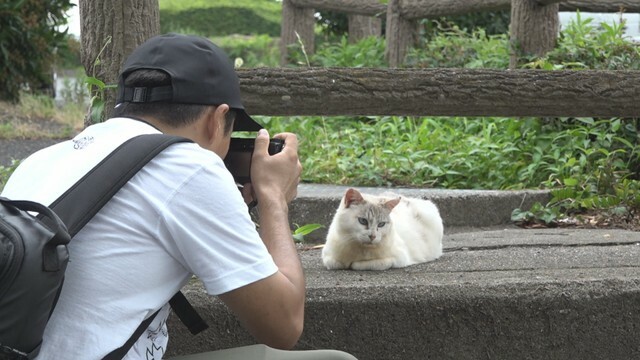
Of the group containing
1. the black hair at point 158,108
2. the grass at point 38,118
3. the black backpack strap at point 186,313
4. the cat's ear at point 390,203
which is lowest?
the grass at point 38,118

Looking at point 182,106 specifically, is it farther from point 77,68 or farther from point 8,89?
point 77,68

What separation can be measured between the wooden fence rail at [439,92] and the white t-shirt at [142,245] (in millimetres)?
2024

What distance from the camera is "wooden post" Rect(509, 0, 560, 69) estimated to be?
7.38m

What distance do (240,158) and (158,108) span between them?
410mm

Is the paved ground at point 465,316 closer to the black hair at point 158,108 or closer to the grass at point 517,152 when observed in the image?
the black hair at point 158,108

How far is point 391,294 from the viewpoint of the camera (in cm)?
338

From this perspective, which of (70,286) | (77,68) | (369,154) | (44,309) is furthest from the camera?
(77,68)

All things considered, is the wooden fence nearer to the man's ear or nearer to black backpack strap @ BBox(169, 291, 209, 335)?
the man's ear

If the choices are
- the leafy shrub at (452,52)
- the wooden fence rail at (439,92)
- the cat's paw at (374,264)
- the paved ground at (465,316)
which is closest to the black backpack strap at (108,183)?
the paved ground at (465,316)

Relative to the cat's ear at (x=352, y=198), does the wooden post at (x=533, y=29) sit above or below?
above

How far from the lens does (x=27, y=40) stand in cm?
1203

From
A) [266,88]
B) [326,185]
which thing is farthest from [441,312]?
[326,185]

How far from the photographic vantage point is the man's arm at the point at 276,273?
2150 mm

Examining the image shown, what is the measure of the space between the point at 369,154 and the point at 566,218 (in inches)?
72.9
